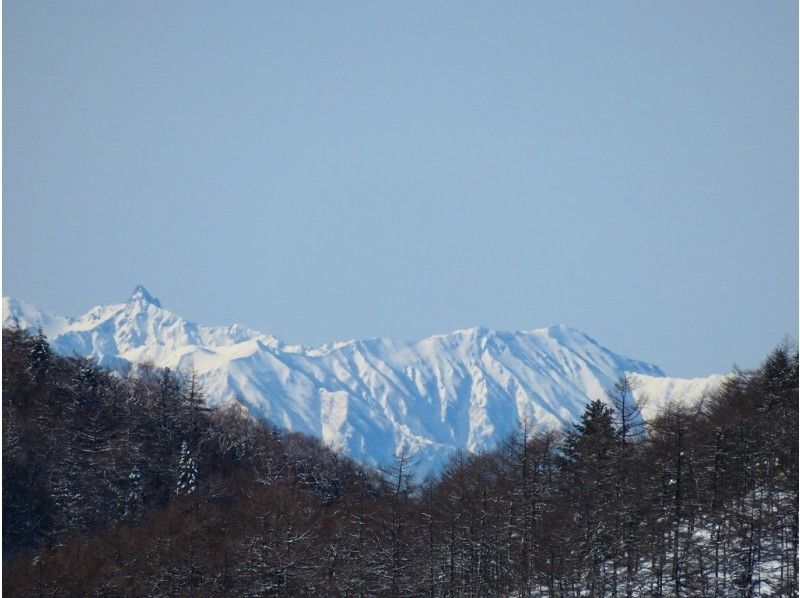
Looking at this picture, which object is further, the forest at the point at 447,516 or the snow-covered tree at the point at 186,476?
the snow-covered tree at the point at 186,476

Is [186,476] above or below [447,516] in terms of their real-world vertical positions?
above

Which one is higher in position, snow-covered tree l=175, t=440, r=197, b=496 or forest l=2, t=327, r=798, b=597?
snow-covered tree l=175, t=440, r=197, b=496

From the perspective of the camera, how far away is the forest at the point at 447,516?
7494 centimetres

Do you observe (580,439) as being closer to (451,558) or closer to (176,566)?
(451,558)

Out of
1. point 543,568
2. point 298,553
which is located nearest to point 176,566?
point 298,553

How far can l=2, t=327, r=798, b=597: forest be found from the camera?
74.9m

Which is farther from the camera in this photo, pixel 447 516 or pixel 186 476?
pixel 186 476

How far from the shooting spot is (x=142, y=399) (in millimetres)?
140875

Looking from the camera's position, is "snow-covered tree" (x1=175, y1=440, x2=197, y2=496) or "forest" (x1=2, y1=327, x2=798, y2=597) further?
"snow-covered tree" (x1=175, y1=440, x2=197, y2=496)

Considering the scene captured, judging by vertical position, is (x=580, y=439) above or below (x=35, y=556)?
above

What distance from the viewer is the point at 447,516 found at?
91062 millimetres

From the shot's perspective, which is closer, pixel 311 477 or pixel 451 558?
pixel 451 558

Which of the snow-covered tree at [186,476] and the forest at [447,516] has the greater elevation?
the snow-covered tree at [186,476]

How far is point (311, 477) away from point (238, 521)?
2771 cm
